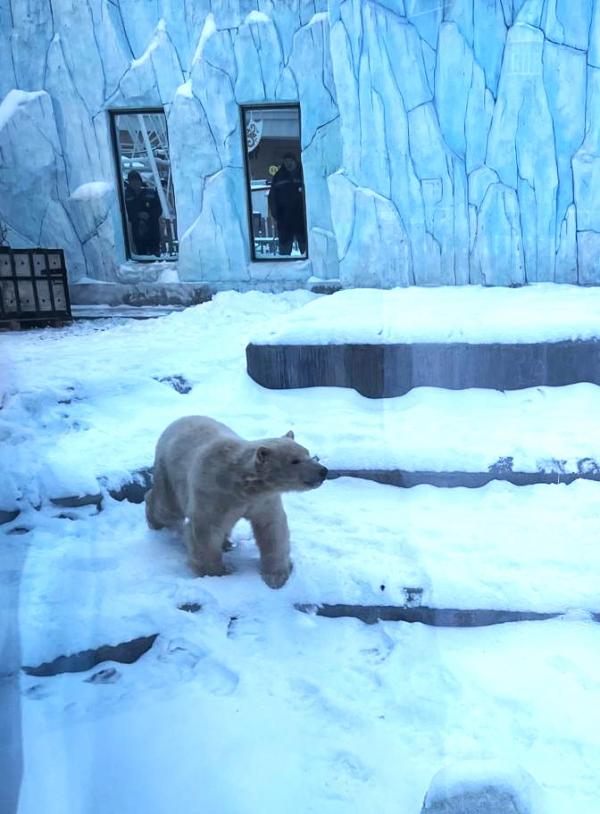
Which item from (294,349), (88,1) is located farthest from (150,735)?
(88,1)

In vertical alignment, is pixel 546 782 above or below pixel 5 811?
below

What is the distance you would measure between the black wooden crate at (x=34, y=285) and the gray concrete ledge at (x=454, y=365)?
2.38 m

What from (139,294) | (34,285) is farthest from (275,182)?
(34,285)

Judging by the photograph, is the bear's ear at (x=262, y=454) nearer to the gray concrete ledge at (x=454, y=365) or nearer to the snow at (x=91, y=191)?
the gray concrete ledge at (x=454, y=365)

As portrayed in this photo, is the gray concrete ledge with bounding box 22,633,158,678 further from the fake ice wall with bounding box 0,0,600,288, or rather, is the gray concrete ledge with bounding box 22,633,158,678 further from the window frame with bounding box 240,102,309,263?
the window frame with bounding box 240,102,309,263

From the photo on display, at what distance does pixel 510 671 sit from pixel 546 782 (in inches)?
12.4

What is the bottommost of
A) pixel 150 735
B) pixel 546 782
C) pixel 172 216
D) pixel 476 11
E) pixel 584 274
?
pixel 546 782

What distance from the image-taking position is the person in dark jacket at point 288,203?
5.40 metres

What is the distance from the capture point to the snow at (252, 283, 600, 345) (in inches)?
112

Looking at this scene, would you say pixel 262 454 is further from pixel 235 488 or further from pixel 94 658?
pixel 94 658

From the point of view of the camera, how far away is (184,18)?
17.2ft

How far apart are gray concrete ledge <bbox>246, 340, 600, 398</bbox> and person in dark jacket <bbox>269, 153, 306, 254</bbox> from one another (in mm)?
2900

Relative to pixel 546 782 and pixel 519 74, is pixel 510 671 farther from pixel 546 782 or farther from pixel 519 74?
pixel 519 74

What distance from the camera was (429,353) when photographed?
9.26 feet
